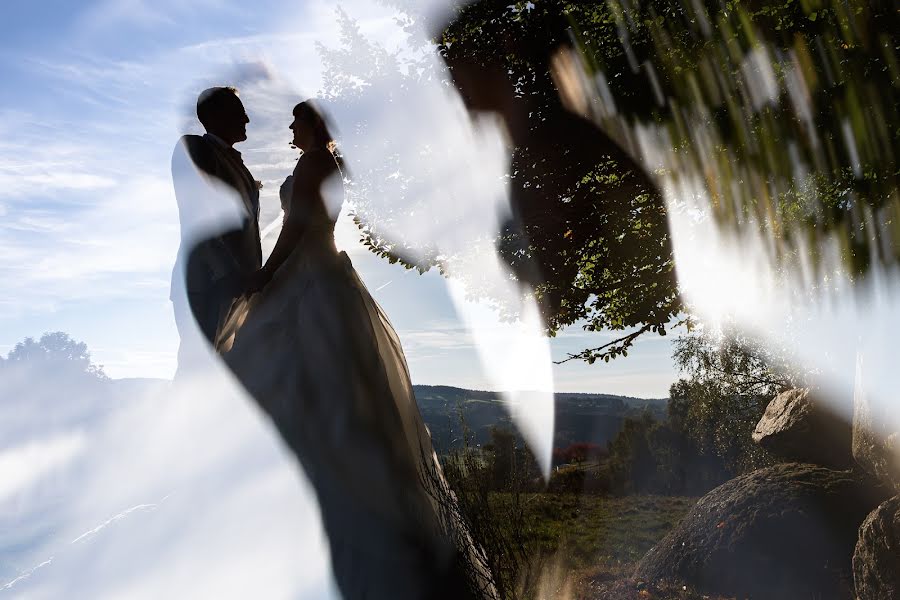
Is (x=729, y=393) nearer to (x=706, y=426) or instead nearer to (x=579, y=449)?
(x=706, y=426)

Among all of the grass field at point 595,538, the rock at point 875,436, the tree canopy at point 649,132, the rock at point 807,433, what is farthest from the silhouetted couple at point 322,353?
the rock at point 807,433

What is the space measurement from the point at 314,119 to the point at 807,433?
42.6ft

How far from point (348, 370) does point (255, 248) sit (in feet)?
5.28

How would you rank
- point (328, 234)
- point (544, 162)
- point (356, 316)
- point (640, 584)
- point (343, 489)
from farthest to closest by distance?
point (640, 584)
point (544, 162)
point (328, 234)
point (356, 316)
point (343, 489)

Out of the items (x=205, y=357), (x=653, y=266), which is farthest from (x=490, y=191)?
(x=205, y=357)

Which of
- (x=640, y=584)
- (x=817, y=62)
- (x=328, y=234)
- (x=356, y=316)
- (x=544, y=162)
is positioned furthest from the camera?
(x=640, y=584)

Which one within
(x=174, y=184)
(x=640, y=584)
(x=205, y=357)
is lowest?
(x=640, y=584)

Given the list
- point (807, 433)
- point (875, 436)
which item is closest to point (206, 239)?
point (875, 436)

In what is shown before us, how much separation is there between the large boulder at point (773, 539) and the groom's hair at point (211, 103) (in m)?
11.3

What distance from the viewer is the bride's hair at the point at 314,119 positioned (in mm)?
5316

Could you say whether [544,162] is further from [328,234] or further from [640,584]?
[640,584]

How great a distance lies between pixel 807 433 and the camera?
546 inches

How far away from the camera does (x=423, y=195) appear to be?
40.8 ft

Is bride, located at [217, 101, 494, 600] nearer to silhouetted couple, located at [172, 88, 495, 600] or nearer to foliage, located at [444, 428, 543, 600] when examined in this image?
silhouetted couple, located at [172, 88, 495, 600]
